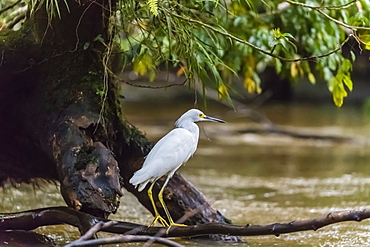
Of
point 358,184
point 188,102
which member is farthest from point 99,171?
point 188,102

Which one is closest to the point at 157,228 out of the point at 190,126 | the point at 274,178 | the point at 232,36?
the point at 190,126

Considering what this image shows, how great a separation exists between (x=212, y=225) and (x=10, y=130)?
1.26 metres

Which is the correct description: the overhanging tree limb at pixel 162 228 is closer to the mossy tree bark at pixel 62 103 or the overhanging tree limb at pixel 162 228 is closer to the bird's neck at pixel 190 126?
the mossy tree bark at pixel 62 103

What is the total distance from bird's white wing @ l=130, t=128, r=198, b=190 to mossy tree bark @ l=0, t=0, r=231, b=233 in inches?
7.0

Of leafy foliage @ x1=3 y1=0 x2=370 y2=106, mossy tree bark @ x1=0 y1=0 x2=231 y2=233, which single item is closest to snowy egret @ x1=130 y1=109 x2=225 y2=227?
mossy tree bark @ x1=0 y1=0 x2=231 y2=233

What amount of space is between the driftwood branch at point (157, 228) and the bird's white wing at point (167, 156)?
22 cm

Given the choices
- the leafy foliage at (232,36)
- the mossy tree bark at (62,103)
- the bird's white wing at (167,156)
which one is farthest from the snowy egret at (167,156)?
the leafy foliage at (232,36)

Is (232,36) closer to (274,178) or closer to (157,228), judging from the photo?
(157,228)

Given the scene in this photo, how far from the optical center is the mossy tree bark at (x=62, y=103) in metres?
2.89

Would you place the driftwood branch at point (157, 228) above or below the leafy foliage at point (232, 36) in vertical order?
below

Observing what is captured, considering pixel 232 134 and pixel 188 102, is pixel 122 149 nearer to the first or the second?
pixel 232 134

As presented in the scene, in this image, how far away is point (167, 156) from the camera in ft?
8.89

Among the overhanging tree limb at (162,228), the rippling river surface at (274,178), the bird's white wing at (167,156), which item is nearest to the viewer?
the overhanging tree limb at (162,228)

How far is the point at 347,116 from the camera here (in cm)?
1106
